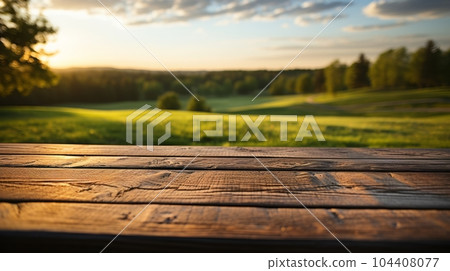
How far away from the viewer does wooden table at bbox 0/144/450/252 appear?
0.79 metres

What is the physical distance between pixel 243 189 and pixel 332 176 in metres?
0.51

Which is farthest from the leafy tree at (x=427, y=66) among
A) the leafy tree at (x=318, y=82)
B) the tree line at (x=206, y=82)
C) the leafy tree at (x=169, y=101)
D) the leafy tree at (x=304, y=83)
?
the leafy tree at (x=169, y=101)

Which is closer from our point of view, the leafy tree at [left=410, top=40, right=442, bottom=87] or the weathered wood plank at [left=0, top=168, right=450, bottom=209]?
the weathered wood plank at [left=0, top=168, right=450, bottom=209]

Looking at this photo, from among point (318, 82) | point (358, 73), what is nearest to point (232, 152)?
point (358, 73)

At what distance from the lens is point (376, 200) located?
41.2 inches

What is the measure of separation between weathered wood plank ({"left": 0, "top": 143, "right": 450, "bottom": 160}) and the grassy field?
4073 mm

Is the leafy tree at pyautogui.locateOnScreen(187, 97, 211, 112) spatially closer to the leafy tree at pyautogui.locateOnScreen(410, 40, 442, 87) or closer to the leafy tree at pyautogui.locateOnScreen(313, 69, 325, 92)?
the leafy tree at pyautogui.locateOnScreen(313, 69, 325, 92)

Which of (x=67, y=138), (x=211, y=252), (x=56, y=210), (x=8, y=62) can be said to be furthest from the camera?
(x=8, y=62)

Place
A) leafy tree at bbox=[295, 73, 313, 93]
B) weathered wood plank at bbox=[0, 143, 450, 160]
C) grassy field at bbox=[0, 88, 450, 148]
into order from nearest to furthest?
1. weathered wood plank at bbox=[0, 143, 450, 160]
2. grassy field at bbox=[0, 88, 450, 148]
3. leafy tree at bbox=[295, 73, 313, 93]

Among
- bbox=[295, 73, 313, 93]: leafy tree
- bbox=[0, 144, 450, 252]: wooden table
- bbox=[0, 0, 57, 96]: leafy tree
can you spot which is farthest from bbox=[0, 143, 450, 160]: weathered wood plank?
bbox=[295, 73, 313, 93]: leafy tree

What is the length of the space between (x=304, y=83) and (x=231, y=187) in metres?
40.3

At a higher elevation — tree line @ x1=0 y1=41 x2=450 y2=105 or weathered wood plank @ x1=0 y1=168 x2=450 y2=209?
tree line @ x1=0 y1=41 x2=450 y2=105
